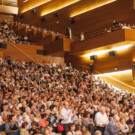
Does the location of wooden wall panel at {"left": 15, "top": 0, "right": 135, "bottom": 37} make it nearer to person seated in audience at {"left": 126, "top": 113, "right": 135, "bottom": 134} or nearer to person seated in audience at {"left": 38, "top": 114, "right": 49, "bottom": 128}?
person seated in audience at {"left": 126, "top": 113, "right": 135, "bottom": 134}

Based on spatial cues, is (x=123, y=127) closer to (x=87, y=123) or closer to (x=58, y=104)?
(x=87, y=123)

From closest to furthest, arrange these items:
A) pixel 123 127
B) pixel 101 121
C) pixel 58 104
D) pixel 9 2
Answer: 1. pixel 123 127
2. pixel 101 121
3. pixel 58 104
4. pixel 9 2

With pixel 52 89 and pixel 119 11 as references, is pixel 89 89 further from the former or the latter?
pixel 119 11

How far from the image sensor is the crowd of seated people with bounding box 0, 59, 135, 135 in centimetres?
523

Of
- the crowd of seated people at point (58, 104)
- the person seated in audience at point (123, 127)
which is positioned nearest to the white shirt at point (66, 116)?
the crowd of seated people at point (58, 104)

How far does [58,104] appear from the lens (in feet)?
21.6

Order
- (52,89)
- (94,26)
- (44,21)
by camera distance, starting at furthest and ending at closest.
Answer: (44,21) < (94,26) < (52,89)

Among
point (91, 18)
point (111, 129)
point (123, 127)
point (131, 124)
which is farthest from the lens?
point (91, 18)

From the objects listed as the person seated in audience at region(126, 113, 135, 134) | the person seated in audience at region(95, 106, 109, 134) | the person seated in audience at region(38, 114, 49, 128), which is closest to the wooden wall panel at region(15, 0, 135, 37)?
the person seated in audience at region(126, 113, 135, 134)

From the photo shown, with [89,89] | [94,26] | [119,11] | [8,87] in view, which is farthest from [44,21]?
[8,87]

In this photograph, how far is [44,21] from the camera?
18531 millimetres

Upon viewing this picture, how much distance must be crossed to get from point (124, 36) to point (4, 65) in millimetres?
5711

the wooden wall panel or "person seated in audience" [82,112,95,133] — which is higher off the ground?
the wooden wall panel

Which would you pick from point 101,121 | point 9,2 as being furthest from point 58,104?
point 9,2
